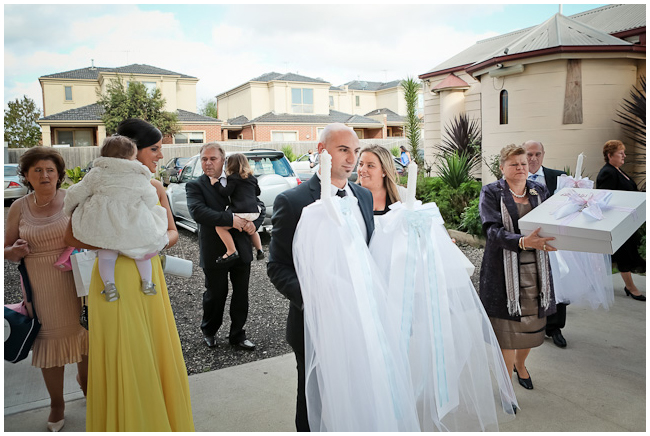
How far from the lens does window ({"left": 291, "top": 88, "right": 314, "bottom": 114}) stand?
140 ft

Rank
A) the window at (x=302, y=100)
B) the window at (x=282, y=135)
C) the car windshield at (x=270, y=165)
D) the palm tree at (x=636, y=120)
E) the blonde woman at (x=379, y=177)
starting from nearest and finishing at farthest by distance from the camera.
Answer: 1. the blonde woman at (x=379, y=177)
2. the palm tree at (x=636, y=120)
3. the car windshield at (x=270, y=165)
4. the window at (x=282, y=135)
5. the window at (x=302, y=100)

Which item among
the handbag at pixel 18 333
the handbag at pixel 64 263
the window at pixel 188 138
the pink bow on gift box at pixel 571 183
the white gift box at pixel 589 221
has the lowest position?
the handbag at pixel 18 333

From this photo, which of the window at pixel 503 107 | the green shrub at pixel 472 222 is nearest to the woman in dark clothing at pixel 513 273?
the green shrub at pixel 472 222

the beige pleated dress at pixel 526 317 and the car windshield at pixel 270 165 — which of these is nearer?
the beige pleated dress at pixel 526 317

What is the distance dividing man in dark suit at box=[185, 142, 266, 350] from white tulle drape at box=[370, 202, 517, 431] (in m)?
2.08

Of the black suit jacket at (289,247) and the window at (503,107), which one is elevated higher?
the window at (503,107)

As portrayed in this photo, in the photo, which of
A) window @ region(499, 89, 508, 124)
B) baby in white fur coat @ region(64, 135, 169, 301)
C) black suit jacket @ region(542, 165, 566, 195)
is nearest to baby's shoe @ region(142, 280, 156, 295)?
baby in white fur coat @ region(64, 135, 169, 301)

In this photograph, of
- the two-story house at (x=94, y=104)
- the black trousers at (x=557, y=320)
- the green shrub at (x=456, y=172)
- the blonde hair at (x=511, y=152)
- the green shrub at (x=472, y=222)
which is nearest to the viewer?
the blonde hair at (x=511, y=152)

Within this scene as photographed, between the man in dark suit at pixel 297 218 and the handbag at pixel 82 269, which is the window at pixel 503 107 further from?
the handbag at pixel 82 269

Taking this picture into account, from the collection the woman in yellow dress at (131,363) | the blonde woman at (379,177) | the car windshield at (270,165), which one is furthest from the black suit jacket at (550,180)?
the car windshield at (270,165)

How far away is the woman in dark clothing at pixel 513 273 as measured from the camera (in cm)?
350

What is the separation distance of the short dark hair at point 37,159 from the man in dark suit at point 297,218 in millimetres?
1710

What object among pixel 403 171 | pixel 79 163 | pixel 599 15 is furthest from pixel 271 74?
pixel 599 15

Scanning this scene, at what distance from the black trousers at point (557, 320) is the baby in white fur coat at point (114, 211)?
3.62 m
